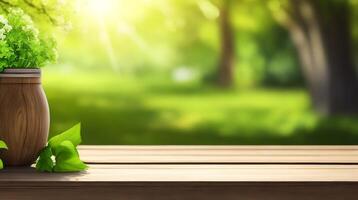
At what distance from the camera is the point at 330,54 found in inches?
426

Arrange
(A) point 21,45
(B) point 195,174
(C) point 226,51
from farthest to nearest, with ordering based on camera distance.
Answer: (C) point 226,51 < (A) point 21,45 < (B) point 195,174

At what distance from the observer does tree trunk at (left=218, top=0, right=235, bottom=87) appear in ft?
53.0

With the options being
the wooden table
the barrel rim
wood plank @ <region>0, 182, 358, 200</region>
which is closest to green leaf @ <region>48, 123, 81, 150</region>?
the wooden table

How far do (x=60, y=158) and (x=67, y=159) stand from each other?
28 mm

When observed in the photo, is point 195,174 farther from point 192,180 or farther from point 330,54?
point 330,54

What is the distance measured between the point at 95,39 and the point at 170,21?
1.91 metres

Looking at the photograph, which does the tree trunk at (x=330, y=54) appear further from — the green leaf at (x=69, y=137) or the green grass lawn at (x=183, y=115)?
the green leaf at (x=69, y=137)

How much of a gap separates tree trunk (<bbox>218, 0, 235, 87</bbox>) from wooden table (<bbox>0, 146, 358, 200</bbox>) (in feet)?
43.1

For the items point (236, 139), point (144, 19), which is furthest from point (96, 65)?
point (236, 139)

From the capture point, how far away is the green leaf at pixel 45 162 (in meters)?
2.85

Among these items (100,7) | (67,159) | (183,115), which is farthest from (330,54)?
(67,159)

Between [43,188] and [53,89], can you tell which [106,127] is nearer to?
[53,89]

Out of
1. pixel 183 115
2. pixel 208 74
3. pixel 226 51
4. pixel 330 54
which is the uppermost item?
pixel 226 51

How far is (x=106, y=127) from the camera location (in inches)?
494
